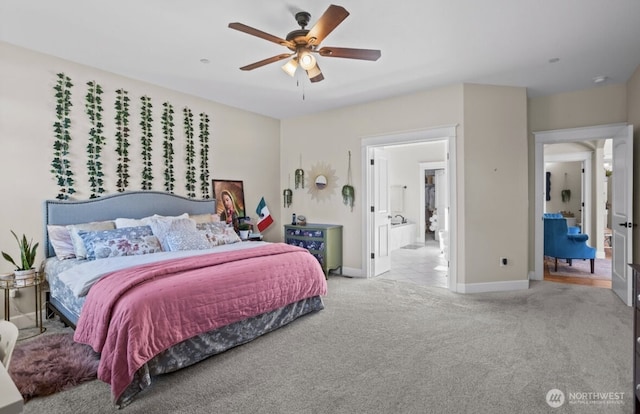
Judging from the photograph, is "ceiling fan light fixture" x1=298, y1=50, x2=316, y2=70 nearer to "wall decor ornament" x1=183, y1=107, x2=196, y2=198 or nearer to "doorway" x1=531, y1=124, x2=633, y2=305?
"wall decor ornament" x1=183, y1=107, x2=196, y2=198

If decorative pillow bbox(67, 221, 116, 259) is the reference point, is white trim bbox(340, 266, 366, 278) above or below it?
below

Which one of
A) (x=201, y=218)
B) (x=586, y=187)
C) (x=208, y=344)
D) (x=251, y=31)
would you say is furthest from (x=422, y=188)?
(x=208, y=344)

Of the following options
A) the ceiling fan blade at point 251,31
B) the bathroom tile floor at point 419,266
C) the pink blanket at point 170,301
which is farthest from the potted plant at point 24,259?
the bathroom tile floor at point 419,266

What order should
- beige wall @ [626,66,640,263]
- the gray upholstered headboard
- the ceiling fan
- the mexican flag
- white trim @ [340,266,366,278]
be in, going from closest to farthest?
the ceiling fan → the gray upholstered headboard → beige wall @ [626,66,640,263] → white trim @ [340,266,366,278] → the mexican flag

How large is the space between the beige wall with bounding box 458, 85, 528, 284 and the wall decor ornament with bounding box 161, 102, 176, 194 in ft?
13.1

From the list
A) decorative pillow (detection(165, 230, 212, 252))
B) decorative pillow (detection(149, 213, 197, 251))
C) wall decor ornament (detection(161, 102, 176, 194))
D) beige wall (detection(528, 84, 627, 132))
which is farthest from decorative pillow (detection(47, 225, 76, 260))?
beige wall (detection(528, 84, 627, 132))

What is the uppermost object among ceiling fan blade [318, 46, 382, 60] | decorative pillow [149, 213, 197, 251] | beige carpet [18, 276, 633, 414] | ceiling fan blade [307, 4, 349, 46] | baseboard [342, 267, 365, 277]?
ceiling fan blade [307, 4, 349, 46]

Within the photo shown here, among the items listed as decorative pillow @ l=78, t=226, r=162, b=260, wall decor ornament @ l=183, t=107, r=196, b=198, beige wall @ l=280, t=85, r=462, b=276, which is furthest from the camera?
wall decor ornament @ l=183, t=107, r=196, b=198

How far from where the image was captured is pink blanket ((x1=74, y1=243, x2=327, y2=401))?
6.76 ft

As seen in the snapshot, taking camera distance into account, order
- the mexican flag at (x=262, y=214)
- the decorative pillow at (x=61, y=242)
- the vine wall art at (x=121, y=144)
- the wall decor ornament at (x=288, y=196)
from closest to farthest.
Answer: the decorative pillow at (x=61, y=242)
the vine wall art at (x=121, y=144)
the mexican flag at (x=262, y=214)
the wall decor ornament at (x=288, y=196)

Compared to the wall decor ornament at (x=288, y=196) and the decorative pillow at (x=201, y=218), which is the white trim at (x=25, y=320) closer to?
the decorative pillow at (x=201, y=218)

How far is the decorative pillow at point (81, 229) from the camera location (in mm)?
3225

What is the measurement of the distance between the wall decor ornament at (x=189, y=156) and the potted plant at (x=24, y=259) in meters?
1.89

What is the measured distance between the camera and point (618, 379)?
7.36ft
